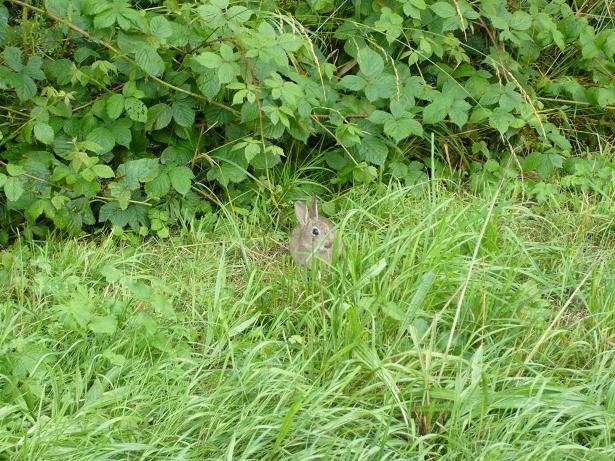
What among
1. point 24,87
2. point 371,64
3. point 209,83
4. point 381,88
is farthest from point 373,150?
point 24,87

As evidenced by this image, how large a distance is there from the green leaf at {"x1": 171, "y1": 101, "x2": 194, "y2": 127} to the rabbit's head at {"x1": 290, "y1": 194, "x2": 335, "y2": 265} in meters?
0.72

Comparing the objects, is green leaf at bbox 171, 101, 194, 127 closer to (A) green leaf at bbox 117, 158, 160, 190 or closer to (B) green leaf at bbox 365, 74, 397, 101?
(A) green leaf at bbox 117, 158, 160, 190

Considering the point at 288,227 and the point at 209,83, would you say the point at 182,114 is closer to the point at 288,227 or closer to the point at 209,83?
the point at 209,83

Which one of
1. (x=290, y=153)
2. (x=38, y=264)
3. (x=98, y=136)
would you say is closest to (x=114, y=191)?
(x=98, y=136)

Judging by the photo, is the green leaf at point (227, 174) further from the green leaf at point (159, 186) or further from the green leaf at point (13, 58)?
the green leaf at point (13, 58)

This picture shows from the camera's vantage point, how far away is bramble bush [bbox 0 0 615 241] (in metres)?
4.50

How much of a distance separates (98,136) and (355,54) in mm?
1516

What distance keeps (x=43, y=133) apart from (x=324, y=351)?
1.90 meters

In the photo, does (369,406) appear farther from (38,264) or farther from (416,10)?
(416,10)

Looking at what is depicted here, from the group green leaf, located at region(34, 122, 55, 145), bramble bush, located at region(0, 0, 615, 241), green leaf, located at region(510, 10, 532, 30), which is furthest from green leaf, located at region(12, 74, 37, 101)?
green leaf, located at region(510, 10, 532, 30)

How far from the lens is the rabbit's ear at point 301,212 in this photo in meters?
4.71

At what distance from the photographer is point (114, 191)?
4656 mm

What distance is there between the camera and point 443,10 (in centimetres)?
502

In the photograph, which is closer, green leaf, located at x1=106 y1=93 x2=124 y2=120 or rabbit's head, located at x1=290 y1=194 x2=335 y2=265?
rabbit's head, located at x1=290 y1=194 x2=335 y2=265
